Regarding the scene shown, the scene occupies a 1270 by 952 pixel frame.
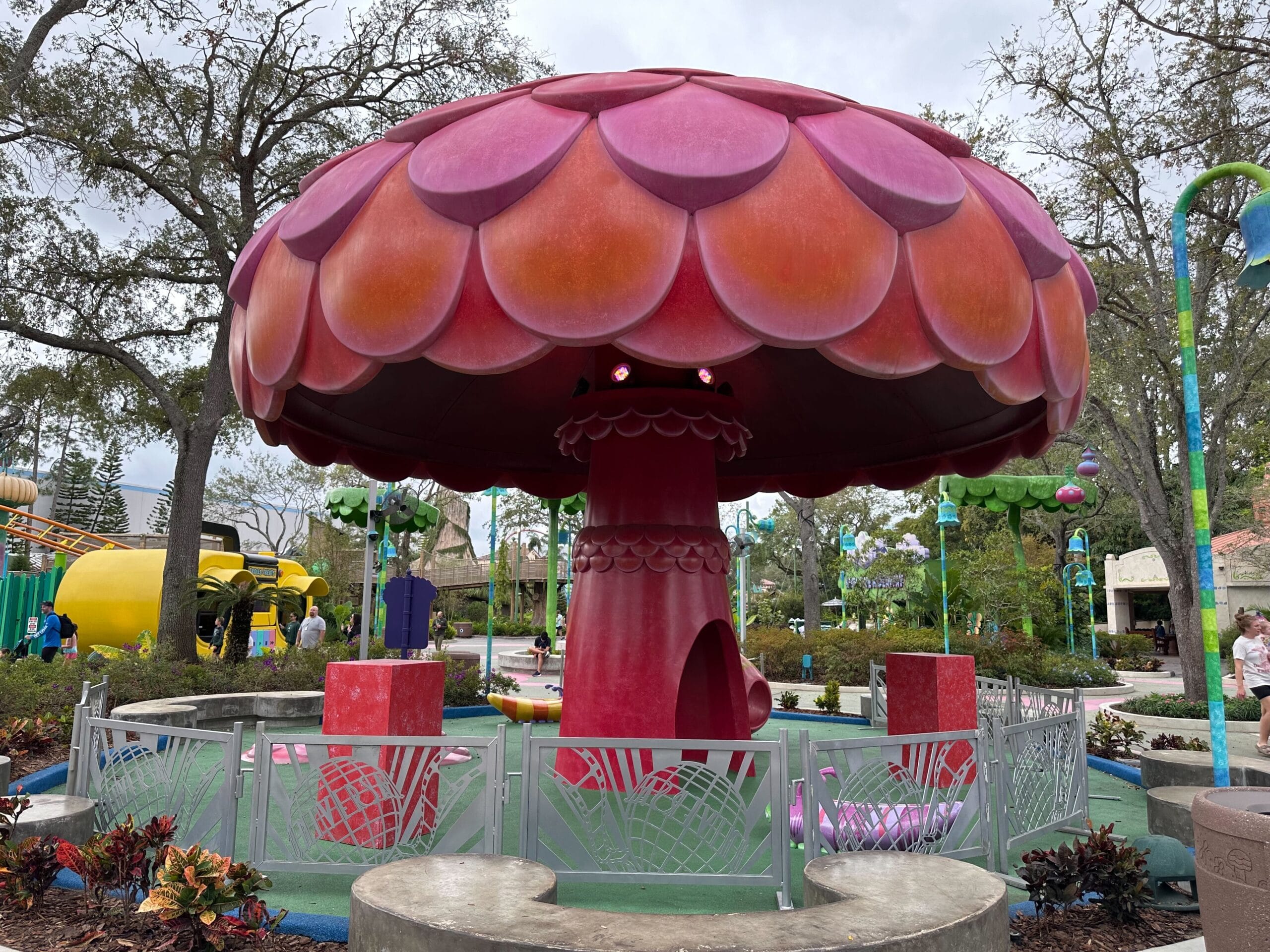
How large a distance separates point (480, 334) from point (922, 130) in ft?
9.44

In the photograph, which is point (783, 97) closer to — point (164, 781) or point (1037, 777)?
point (1037, 777)

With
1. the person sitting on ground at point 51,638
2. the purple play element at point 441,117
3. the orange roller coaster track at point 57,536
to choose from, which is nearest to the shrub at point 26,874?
the purple play element at point 441,117

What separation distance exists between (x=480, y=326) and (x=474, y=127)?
1150 mm

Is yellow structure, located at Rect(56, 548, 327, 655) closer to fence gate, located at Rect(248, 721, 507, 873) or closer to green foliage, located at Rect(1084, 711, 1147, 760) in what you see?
green foliage, located at Rect(1084, 711, 1147, 760)

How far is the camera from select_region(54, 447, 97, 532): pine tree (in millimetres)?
57000

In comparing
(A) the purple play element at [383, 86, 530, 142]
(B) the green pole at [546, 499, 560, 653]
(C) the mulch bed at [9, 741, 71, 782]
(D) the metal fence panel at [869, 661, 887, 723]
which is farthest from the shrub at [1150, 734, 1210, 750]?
(B) the green pole at [546, 499, 560, 653]

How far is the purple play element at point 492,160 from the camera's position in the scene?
4523mm

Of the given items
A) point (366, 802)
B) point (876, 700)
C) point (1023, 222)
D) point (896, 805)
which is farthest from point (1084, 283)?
point (876, 700)

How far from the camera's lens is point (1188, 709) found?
15.1 metres

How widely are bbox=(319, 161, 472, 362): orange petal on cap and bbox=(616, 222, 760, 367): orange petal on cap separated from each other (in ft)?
3.25

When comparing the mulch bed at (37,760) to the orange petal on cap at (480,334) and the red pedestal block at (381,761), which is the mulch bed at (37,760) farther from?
the orange petal on cap at (480,334)

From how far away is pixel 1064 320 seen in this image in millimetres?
5461

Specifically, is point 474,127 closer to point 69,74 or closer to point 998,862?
point 998,862

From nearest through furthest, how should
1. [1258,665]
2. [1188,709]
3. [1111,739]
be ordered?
[1111,739]
[1258,665]
[1188,709]
